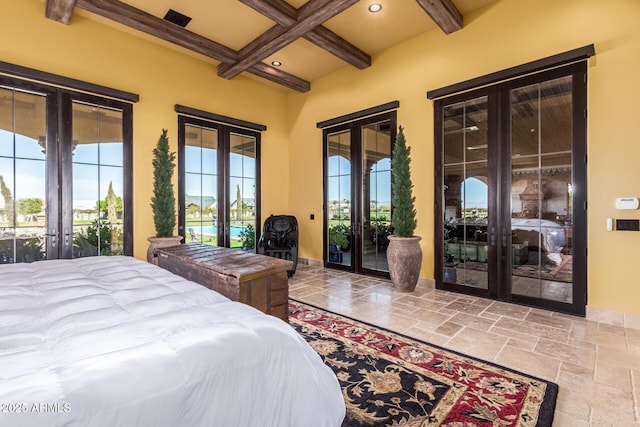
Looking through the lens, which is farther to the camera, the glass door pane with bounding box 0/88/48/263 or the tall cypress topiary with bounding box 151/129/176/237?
the tall cypress topiary with bounding box 151/129/176/237

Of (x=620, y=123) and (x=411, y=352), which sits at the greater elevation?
(x=620, y=123)

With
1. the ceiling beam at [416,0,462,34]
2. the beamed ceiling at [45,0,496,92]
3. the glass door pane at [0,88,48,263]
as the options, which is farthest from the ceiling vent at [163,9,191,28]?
the ceiling beam at [416,0,462,34]

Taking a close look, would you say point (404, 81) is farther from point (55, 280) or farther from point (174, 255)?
point (55, 280)

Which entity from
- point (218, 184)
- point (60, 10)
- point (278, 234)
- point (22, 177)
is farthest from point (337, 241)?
point (60, 10)

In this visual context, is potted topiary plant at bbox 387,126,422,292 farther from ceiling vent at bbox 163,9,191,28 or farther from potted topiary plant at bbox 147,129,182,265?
ceiling vent at bbox 163,9,191,28

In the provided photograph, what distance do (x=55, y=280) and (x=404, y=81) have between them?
4.86 metres

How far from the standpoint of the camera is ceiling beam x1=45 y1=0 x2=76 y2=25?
3586 millimetres

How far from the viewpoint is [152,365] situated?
2.79ft

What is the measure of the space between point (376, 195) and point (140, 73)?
4.19 metres

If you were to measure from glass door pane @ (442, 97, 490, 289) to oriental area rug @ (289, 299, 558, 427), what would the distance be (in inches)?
76.5

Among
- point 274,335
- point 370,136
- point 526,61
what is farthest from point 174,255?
point 526,61

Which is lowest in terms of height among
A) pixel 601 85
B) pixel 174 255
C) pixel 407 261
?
pixel 407 261

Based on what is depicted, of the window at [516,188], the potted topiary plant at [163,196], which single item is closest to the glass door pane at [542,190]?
the window at [516,188]

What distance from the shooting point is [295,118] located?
6668mm
